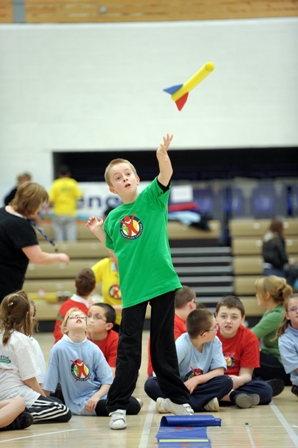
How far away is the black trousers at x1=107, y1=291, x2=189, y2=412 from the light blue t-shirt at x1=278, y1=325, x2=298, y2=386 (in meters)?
1.23

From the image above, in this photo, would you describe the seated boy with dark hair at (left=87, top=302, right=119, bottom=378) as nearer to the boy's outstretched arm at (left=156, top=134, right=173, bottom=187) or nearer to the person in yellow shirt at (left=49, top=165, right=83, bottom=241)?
the boy's outstretched arm at (left=156, top=134, right=173, bottom=187)

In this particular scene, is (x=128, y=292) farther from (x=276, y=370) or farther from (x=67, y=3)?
(x=67, y=3)

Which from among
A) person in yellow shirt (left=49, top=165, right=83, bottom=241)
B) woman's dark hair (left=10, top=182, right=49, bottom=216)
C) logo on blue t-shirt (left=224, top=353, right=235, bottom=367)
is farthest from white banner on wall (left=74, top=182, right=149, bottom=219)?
logo on blue t-shirt (left=224, top=353, right=235, bottom=367)

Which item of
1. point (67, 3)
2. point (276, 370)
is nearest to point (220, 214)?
point (67, 3)

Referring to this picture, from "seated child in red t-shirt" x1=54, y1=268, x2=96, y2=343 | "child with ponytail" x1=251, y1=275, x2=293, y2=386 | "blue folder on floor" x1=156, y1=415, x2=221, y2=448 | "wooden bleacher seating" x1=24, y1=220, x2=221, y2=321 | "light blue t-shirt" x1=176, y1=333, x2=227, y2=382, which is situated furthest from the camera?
"wooden bleacher seating" x1=24, y1=220, x2=221, y2=321

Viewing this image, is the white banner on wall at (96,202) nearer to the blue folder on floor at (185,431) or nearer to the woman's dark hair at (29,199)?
the woman's dark hair at (29,199)

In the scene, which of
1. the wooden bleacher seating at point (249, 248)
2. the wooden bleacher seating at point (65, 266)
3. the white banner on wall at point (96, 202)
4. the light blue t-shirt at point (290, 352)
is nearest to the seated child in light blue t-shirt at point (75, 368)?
the light blue t-shirt at point (290, 352)

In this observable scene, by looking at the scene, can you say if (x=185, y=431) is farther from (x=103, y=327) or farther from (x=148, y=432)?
(x=103, y=327)

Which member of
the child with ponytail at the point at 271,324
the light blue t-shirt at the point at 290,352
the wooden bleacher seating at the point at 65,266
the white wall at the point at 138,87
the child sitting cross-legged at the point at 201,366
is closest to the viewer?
the child sitting cross-legged at the point at 201,366

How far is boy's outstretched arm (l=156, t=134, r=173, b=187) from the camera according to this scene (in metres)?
3.70

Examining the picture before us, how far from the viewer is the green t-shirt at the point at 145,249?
3869 millimetres

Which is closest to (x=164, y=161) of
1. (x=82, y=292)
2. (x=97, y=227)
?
(x=97, y=227)

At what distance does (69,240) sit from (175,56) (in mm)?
4012

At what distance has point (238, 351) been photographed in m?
4.93
